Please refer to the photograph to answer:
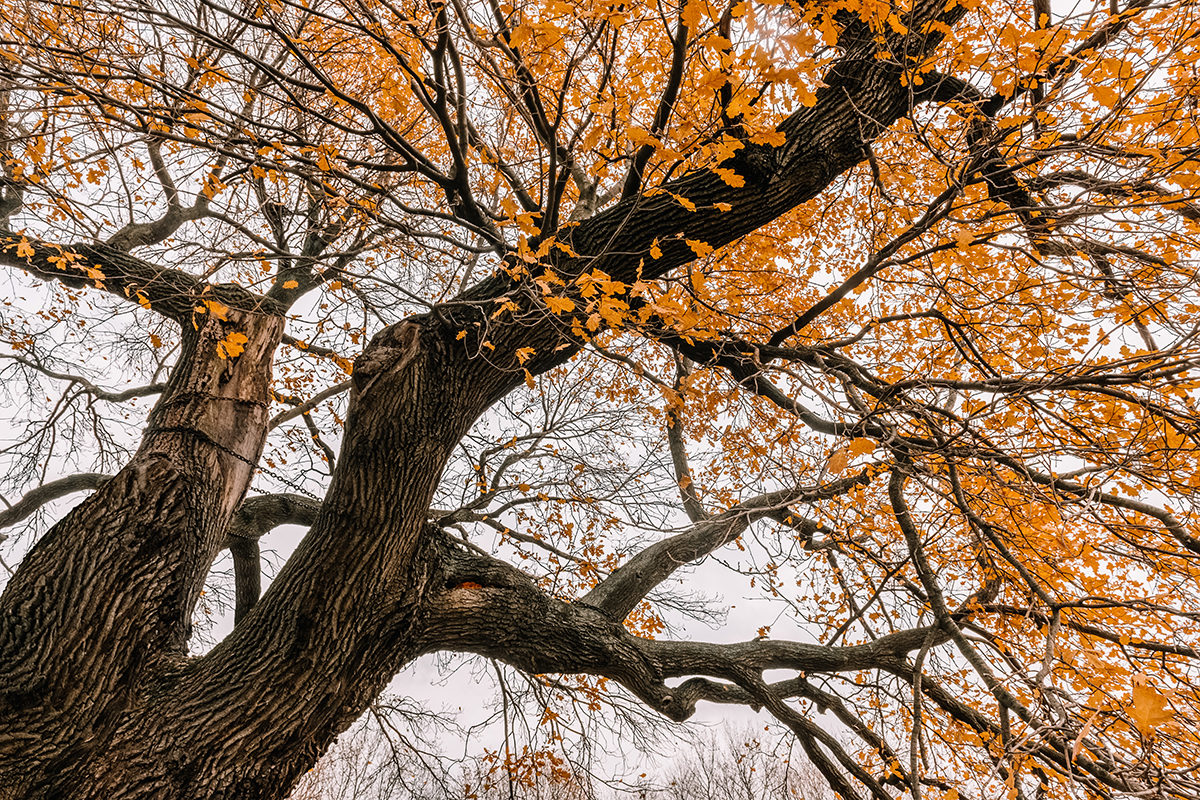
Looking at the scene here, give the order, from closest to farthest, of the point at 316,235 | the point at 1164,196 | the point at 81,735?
1. the point at 1164,196
2. the point at 81,735
3. the point at 316,235

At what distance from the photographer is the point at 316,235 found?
17.6 ft

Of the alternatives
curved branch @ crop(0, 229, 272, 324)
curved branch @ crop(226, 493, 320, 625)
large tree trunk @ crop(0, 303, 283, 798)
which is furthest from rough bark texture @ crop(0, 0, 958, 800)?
curved branch @ crop(226, 493, 320, 625)

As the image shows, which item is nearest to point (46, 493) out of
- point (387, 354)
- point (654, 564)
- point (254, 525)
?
point (254, 525)

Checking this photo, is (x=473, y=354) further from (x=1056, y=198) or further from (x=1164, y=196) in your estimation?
(x=1056, y=198)

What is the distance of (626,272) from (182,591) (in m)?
3.05

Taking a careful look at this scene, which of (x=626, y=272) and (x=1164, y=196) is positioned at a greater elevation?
(x=626, y=272)

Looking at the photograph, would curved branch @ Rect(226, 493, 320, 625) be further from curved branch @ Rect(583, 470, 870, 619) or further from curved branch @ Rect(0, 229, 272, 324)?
curved branch @ Rect(583, 470, 870, 619)

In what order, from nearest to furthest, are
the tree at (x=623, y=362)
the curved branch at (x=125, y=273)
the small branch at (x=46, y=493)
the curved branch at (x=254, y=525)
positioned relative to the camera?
the tree at (x=623, y=362), the curved branch at (x=125, y=273), the curved branch at (x=254, y=525), the small branch at (x=46, y=493)

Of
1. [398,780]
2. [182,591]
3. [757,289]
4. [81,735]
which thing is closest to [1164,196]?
[757,289]

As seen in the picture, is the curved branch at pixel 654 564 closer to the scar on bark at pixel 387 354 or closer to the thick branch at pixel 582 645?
the thick branch at pixel 582 645

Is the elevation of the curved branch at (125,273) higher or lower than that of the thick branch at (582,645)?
higher

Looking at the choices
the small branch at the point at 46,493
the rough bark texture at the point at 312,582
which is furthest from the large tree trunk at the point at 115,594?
the small branch at the point at 46,493

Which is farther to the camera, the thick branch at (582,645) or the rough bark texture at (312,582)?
the thick branch at (582,645)

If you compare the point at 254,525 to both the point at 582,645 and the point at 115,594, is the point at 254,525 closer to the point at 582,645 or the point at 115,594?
the point at 115,594
